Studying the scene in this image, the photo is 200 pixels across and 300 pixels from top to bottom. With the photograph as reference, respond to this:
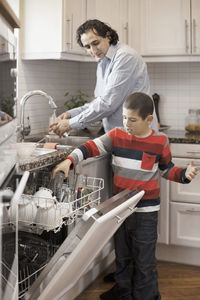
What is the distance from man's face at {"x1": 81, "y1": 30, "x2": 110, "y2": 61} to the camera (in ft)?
7.84

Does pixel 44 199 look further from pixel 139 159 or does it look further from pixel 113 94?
pixel 113 94

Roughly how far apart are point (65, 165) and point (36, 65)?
1.43 m

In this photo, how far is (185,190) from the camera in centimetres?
296

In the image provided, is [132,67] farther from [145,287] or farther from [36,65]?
[145,287]

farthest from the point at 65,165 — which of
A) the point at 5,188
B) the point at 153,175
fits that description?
the point at 5,188

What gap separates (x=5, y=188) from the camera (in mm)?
1042

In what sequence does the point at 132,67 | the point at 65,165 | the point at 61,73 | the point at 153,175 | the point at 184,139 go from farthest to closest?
the point at 61,73 → the point at 184,139 → the point at 132,67 → the point at 153,175 → the point at 65,165

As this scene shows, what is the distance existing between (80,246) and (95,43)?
4.26 feet

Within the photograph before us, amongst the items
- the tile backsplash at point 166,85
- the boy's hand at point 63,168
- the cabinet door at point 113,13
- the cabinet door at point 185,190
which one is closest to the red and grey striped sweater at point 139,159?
the boy's hand at point 63,168

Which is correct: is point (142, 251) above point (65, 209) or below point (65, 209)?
below

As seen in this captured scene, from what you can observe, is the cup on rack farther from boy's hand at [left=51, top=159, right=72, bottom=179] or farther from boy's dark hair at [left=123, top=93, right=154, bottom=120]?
boy's dark hair at [left=123, top=93, right=154, bottom=120]

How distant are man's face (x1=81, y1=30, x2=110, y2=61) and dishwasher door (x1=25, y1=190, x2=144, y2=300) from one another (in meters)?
1.01

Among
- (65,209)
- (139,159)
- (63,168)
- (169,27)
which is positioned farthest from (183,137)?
(65,209)

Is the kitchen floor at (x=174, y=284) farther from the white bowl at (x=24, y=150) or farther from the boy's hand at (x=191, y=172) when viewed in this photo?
the white bowl at (x=24, y=150)
